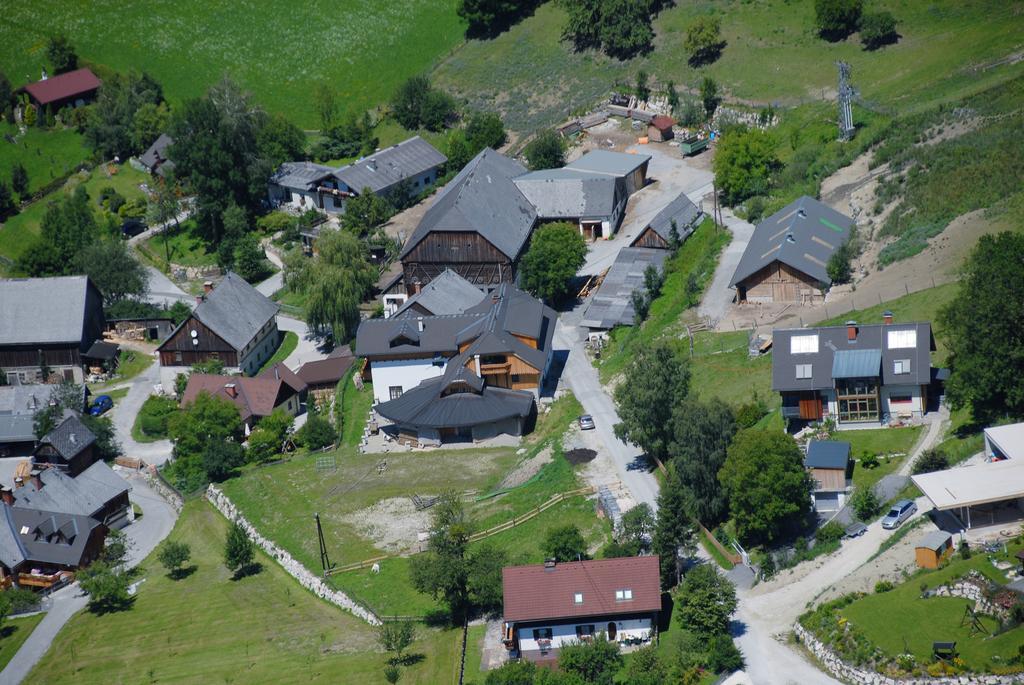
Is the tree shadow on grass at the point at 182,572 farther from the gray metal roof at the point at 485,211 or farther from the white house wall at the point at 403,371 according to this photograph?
the gray metal roof at the point at 485,211

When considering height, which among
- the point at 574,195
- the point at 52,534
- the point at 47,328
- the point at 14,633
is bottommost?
the point at 14,633

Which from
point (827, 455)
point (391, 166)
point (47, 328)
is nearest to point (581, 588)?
point (827, 455)

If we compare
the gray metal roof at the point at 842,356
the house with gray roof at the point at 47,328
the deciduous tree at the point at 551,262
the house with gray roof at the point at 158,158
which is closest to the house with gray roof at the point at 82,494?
the house with gray roof at the point at 47,328

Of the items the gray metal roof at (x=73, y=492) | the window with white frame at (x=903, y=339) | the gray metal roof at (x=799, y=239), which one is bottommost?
the gray metal roof at (x=73, y=492)

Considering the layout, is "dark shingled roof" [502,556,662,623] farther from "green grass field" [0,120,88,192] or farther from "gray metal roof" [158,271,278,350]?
"green grass field" [0,120,88,192]

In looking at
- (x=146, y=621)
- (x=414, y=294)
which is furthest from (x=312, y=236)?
(x=146, y=621)

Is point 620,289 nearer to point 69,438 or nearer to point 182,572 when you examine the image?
point 182,572

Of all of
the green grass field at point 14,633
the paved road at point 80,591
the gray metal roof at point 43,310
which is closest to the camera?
the paved road at point 80,591
